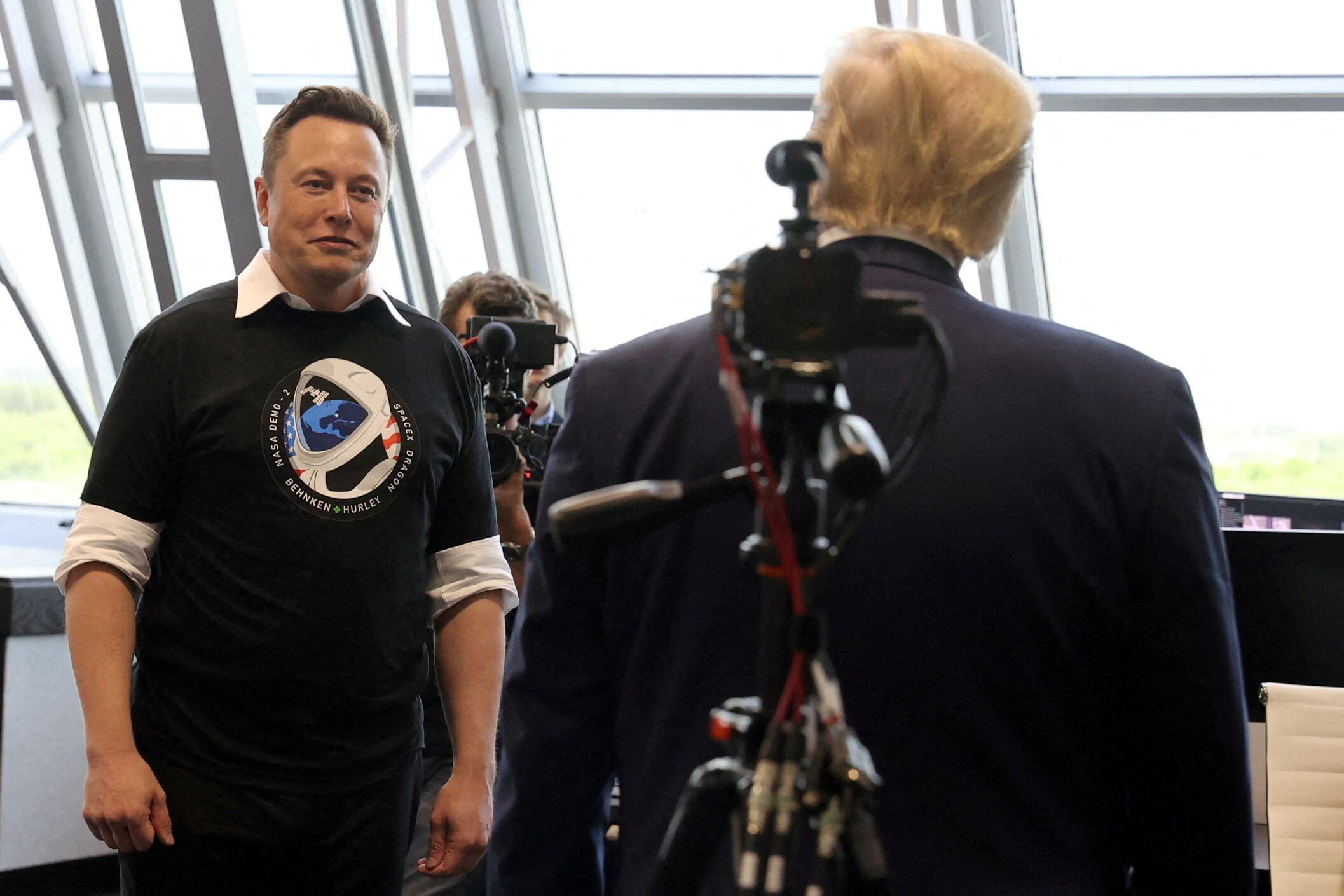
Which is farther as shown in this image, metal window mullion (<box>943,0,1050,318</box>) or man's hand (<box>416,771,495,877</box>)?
metal window mullion (<box>943,0,1050,318</box>)

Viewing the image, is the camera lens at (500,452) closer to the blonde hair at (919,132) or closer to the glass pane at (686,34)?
the blonde hair at (919,132)

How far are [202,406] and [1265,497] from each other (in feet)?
7.77

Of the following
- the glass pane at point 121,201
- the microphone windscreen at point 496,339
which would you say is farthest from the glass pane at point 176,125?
the microphone windscreen at point 496,339

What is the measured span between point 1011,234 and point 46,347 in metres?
4.01

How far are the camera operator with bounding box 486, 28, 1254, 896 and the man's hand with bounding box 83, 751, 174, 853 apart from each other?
78 centimetres

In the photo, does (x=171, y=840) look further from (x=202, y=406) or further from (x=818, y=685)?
(x=818, y=685)

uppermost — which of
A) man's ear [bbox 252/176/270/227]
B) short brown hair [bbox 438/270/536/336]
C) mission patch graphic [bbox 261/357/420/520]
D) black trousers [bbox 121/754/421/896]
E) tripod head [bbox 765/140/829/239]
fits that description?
man's ear [bbox 252/176/270/227]

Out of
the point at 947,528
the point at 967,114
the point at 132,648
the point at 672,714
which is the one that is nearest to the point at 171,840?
the point at 132,648

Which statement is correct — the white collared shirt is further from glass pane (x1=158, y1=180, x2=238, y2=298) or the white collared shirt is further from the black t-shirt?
glass pane (x1=158, y1=180, x2=238, y2=298)

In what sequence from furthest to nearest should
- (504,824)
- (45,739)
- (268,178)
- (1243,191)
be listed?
(1243,191) < (45,739) < (268,178) < (504,824)

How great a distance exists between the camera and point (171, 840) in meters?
1.59

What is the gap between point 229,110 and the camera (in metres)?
3.82

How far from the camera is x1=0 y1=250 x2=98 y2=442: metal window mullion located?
538 cm

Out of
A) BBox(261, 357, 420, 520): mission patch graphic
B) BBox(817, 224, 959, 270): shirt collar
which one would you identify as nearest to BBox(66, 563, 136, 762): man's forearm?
BBox(261, 357, 420, 520): mission patch graphic
